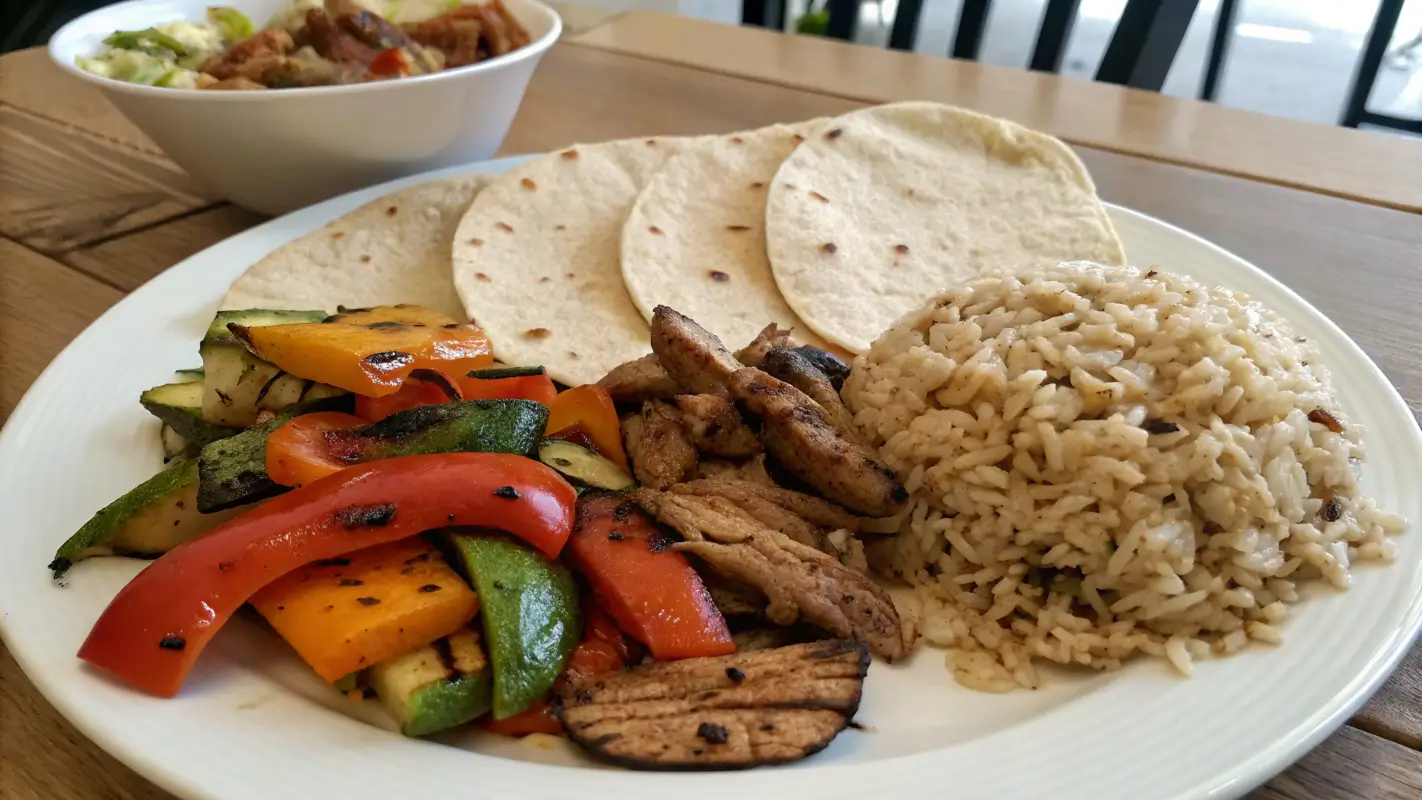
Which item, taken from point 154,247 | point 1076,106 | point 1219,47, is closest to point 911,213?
point 1076,106

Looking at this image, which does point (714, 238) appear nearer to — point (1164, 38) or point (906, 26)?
point (1164, 38)

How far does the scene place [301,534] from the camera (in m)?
1.66

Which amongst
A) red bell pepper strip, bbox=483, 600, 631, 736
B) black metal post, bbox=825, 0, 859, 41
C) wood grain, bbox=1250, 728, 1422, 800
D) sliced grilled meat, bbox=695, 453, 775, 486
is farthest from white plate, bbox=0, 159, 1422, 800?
black metal post, bbox=825, 0, 859, 41

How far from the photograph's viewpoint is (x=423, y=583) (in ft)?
5.49

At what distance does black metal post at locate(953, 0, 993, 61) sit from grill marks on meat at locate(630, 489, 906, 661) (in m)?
4.76

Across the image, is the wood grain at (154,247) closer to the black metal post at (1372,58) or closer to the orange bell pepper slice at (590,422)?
the orange bell pepper slice at (590,422)

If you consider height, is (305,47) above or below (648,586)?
above

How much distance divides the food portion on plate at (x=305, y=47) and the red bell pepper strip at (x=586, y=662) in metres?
2.22

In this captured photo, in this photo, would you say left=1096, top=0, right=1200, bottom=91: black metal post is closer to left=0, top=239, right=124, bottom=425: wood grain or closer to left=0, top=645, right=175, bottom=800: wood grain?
left=0, top=239, right=124, bottom=425: wood grain

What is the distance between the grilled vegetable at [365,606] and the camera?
5.12ft

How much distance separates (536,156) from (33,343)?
160cm

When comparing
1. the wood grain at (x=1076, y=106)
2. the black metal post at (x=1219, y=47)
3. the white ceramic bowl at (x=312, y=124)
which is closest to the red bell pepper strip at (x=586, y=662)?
the white ceramic bowl at (x=312, y=124)

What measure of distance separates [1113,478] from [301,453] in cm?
154

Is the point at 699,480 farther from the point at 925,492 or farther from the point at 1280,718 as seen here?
the point at 1280,718
